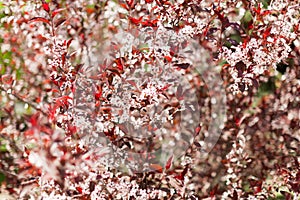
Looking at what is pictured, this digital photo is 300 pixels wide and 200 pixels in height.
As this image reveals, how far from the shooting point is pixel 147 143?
6.77 feet

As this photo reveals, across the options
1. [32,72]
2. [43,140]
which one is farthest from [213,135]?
[43,140]

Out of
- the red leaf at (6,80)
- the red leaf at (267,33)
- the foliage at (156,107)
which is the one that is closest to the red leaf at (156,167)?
the foliage at (156,107)

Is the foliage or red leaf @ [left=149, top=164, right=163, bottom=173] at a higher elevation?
the foliage

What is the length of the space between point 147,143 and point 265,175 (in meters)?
0.79

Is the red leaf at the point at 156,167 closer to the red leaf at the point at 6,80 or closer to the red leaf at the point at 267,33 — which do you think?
the red leaf at the point at 267,33

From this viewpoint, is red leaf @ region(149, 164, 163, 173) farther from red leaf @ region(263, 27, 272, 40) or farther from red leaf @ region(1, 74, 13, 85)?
red leaf @ region(1, 74, 13, 85)

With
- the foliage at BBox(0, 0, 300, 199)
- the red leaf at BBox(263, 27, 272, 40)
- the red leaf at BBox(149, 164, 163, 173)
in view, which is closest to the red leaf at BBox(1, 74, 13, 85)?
the foliage at BBox(0, 0, 300, 199)

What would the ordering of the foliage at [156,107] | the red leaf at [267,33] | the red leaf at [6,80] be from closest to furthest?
the foliage at [156,107], the red leaf at [267,33], the red leaf at [6,80]

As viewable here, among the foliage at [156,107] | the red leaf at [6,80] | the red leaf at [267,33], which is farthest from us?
the red leaf at [6,80]

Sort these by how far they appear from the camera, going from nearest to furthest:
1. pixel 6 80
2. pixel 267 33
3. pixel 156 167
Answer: pixel 156 167, pixel 267 33, pixel 6 80

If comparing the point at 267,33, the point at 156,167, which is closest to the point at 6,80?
the point at 156,167

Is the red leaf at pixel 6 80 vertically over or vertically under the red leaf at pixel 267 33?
under

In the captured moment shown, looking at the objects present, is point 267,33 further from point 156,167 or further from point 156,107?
point 156,167

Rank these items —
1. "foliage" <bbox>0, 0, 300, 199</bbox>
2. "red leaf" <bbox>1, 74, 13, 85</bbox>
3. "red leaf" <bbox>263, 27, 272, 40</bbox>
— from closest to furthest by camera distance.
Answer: "foliage" <bbox>0, 0, 300, 199</bbox>, "red leaf" <bbox>263, 27, 272, 40</bbox>, "red leaf" <bbox>1, 74, 13, 85</bbox>
